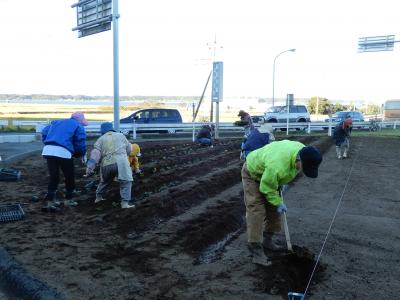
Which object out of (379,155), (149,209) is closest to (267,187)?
(149,209)

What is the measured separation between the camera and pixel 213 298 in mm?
3914

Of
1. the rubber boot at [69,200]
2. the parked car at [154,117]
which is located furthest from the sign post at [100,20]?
the parked car at [154,117]

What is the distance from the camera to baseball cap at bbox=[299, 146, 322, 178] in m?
4.04

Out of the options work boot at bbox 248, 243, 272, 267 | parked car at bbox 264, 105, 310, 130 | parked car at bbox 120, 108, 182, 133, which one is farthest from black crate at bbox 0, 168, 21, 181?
parked car at bbox 264, 105, 310, 130

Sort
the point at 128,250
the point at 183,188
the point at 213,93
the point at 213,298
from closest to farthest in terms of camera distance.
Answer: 1. the point at 213,298
2. the point at 128,250
3. the point at 183,188
4. the point at 213,93

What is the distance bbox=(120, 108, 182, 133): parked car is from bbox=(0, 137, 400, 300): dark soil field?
14.3 m

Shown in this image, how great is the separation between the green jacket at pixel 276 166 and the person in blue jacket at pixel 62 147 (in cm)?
375

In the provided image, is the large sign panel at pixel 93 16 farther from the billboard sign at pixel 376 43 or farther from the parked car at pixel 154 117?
the billboard sign at pixel 376 43

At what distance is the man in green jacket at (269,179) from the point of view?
4172 millimetres

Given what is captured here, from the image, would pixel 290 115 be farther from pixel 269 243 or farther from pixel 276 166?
pixel 276 166

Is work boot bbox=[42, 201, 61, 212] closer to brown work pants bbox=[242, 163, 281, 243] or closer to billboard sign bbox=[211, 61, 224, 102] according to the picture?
brown work pants bbox=[242, 163, 281, 243]

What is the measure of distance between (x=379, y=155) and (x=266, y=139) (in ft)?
29.8

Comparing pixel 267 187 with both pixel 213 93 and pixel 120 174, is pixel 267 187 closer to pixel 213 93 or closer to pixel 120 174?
pixel 120 174

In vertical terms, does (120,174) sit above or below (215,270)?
above
